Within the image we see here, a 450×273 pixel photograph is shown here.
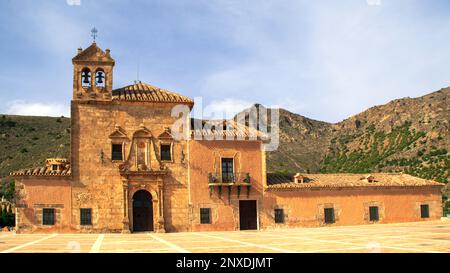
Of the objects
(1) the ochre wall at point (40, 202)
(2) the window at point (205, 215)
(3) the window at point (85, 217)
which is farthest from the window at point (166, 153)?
(1) the ochre wall at point (40, 202)

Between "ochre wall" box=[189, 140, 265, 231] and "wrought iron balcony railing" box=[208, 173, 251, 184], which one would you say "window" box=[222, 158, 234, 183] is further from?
"ochre wall" box=[189, 140, 265, 231]

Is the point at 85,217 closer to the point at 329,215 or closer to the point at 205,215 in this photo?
the point at 205,215

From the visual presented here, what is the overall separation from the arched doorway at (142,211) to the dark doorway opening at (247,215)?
517 centimetres

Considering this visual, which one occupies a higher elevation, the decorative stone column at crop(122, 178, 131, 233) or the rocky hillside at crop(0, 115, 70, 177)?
the rocky hillside at crop(0, 115, 70, 177)

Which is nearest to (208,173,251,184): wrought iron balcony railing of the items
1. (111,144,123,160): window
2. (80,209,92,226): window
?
(111,144,123,160): window

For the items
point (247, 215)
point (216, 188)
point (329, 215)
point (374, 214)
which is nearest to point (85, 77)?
point (216, 188)

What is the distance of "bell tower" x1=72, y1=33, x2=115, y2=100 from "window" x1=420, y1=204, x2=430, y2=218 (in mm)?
20366

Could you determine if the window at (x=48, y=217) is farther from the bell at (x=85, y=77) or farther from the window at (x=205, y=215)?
the window at (x=205, y=215)

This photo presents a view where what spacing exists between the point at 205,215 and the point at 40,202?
8.73 metres

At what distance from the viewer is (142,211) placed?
2630 centimetres

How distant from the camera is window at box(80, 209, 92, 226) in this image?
25297 millimetres

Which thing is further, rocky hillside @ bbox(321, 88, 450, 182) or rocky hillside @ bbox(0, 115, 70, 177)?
rocky hillside @ bbox(0, 115, 70, 177)

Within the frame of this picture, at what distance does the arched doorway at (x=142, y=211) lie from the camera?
2620cm
